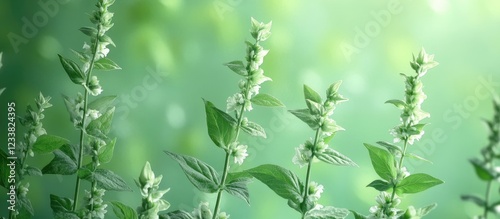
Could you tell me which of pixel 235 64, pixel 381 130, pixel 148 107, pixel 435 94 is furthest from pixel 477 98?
pixel 148 107

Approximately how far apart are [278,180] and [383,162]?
0.21 metres

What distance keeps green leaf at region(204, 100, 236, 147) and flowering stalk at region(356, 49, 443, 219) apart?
0.27 meters

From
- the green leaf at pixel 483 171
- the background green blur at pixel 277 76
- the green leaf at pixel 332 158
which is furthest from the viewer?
the background green blur at pixel 277 76

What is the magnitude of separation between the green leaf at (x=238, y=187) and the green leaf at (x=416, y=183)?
30cm

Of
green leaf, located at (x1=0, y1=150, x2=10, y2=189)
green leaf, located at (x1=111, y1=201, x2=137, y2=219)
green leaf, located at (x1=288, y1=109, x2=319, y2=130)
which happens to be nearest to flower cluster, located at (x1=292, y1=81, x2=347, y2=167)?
green leaf, located at (x1=288, y1=109, x2=319, y2=130)

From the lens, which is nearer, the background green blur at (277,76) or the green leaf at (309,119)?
the green leaf at (309,119)

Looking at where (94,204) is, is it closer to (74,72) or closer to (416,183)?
(74,72)

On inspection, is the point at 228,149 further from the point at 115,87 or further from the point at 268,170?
the point at 115,87

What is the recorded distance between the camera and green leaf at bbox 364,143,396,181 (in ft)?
3.85

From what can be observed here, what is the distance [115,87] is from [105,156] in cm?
37

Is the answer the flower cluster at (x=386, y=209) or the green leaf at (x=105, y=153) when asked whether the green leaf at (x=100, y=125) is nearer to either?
the green leaf at (x=105, y=153)

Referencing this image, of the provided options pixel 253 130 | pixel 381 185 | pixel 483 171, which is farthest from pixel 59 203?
pixel 483 171

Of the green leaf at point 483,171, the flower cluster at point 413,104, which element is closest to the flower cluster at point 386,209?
the flower cluster at point 413,104

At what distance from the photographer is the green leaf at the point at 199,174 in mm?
1189
